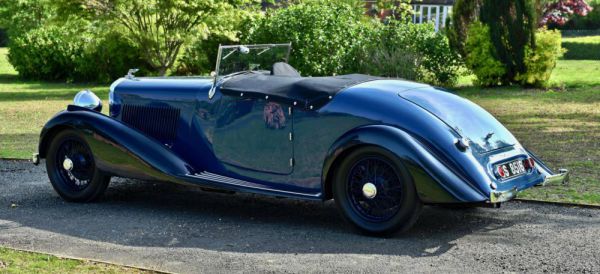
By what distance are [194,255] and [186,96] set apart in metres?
2.01

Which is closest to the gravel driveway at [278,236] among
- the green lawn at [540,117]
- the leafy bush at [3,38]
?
the green lawn at [540,117]

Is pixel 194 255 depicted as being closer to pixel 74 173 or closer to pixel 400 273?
pixel 400 273

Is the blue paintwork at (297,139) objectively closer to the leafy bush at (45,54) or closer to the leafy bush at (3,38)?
the leafy bush at (45,54)

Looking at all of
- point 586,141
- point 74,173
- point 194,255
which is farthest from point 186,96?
point 586,141

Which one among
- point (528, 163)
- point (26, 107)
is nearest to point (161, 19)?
point (26, 107)

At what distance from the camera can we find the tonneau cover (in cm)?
690

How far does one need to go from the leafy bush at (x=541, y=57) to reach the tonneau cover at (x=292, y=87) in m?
12.5

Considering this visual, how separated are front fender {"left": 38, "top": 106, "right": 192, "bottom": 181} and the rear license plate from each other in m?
2.64

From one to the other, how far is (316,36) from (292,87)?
12531 millimetres

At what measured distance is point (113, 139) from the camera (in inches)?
304

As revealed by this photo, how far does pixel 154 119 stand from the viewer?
7910mm

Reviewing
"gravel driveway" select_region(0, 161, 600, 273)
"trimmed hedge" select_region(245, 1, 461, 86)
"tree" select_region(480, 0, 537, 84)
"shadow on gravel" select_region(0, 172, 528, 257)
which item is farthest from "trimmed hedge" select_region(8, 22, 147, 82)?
"gravel driveway" select_region(0, 161, 600, 273)

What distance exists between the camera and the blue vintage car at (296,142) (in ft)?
20.9

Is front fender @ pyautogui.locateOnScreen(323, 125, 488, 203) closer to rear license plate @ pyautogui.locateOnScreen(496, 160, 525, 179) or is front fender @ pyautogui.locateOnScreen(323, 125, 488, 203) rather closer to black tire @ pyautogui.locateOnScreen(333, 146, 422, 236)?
black tire @ pyautogui.locateOnScreen(333, 146, 422, 236)
